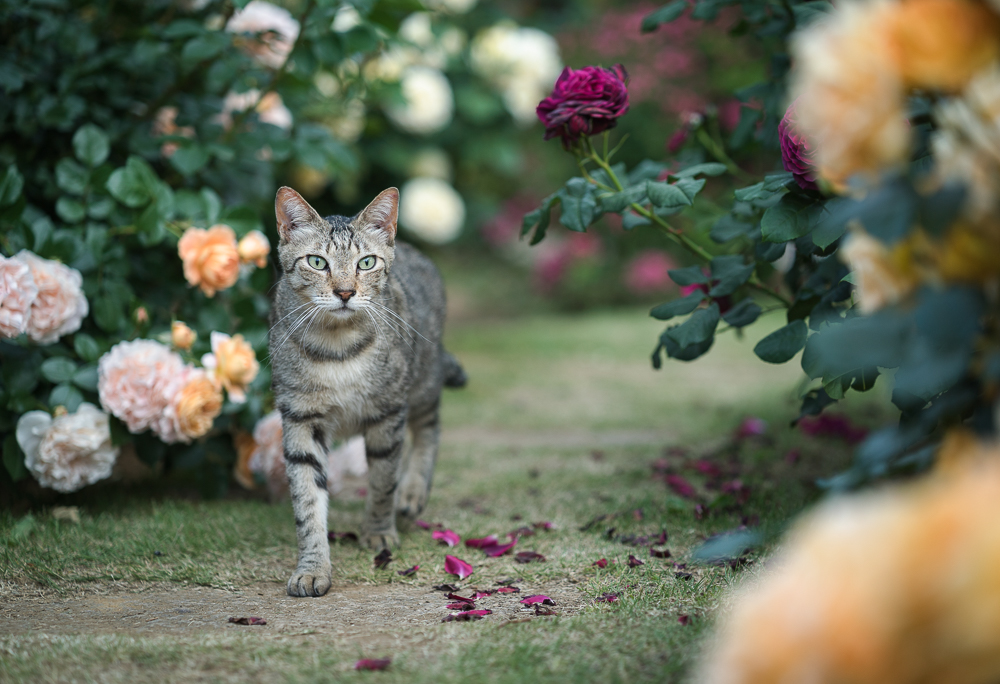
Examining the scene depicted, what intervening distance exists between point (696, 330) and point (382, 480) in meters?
1.01

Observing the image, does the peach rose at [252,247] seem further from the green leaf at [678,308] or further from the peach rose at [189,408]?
the green leaf at [678,308]

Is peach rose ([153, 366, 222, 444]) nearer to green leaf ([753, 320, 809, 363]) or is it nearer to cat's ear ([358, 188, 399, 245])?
cat's ear ([358, 188, 399, 245])

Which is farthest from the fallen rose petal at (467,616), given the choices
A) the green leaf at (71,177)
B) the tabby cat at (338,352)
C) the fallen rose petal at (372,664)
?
the green leaf at (71,177)

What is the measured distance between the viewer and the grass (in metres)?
1.52

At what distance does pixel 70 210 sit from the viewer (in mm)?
2617

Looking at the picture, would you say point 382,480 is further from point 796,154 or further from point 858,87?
point 858,87

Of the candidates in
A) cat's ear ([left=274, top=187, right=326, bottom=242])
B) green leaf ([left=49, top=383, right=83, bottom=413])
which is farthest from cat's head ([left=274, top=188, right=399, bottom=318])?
green leaf ([left=49, top=383, right=83, bottom=413])

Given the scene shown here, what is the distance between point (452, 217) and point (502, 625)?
4.41 m

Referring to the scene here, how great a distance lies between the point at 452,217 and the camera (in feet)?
19.2

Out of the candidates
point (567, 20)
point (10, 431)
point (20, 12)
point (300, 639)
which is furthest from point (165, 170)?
point (567, 20)

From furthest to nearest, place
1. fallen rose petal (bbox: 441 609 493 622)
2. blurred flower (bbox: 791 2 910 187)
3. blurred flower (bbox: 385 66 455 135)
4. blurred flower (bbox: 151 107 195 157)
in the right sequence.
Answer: blurred flower (bbox: 385 66 455 135), blurred flower (bbox: 151 107 195 157), fallen rose petal (bbox: 441 609 493 622), blurred flower (bbox: 791 2 910 187)

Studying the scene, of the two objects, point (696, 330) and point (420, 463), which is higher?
point (696, 330)

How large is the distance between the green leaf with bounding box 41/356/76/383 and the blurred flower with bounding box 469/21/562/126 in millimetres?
4314

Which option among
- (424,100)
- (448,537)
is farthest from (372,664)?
(424,100)
